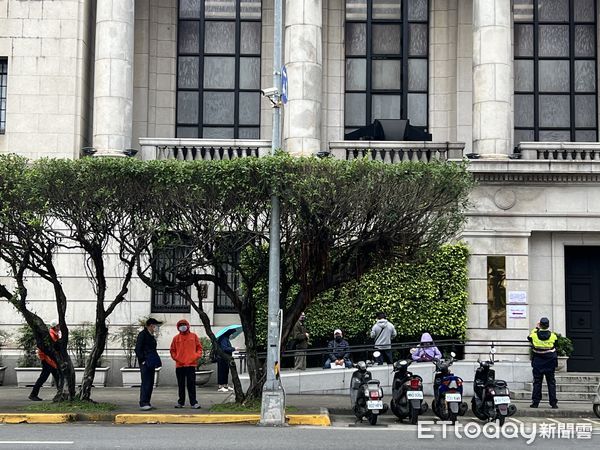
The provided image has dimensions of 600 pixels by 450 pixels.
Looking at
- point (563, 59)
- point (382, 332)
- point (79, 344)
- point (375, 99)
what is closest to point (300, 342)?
point (382, 332)

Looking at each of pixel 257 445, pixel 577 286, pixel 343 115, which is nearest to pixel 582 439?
pixel 257 445

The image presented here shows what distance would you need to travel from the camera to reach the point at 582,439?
1551cm

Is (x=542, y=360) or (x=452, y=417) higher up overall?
(x=542, y=360)

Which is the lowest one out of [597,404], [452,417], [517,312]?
[452,417]

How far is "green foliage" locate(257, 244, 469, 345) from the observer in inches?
1003

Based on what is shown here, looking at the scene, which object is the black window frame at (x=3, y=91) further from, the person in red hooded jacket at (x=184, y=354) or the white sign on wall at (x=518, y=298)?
the white sign on wall at (x=518, y=298)

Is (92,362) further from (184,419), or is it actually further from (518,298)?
(518,298)

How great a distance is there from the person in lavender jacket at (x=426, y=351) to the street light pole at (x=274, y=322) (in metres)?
5.74

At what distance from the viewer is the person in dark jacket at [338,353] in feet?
75.2

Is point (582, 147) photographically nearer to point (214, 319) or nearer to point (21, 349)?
point (214, 319)

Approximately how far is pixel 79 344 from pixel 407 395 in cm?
1093

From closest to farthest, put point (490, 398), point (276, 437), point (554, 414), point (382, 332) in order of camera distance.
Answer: point (276, 437)
point (490, 398)
point (554, 414)
point (382, 332)

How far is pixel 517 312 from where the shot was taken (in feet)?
83.8

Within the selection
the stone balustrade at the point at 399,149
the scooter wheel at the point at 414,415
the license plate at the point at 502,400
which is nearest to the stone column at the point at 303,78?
the stone balustrade at the point at 399,149
